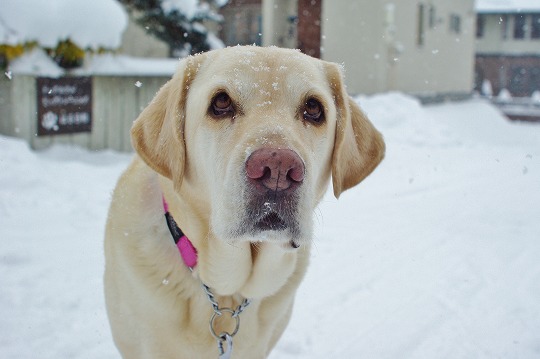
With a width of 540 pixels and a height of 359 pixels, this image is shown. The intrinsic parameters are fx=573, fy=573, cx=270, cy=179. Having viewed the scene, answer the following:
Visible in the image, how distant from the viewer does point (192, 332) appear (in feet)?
8.41

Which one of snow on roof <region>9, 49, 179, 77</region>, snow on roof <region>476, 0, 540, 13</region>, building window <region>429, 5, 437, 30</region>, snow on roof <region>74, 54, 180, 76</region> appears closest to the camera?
snow on roof <region>9, 49, 179, 77</region>

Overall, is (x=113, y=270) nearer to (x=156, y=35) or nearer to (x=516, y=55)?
(x=156, y=35)

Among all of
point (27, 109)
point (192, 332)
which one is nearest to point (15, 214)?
point (27, 109)

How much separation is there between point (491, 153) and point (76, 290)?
9.91m

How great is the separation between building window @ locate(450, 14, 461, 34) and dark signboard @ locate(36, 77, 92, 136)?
17378 millimetres

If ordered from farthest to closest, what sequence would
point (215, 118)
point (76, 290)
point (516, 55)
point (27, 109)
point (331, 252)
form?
point (516, 55) → point (27, 109) → point (331, 252) → point (76, 290) → point (215, 118)

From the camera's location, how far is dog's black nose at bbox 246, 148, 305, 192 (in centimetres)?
199

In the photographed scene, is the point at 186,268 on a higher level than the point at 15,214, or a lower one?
higher

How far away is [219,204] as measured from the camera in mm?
2230

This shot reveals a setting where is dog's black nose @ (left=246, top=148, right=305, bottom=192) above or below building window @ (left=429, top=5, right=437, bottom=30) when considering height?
below

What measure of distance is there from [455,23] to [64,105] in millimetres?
18505

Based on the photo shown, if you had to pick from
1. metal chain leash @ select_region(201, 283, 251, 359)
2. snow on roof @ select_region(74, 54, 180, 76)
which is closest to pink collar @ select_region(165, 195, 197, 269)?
metal chain leash @ select_region(201, 283, 251, 359)

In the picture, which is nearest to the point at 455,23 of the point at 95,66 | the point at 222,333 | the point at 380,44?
the point at 380,44

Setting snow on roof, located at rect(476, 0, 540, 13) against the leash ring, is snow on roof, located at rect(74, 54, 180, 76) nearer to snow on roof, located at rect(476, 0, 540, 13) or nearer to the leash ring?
the leash ring
